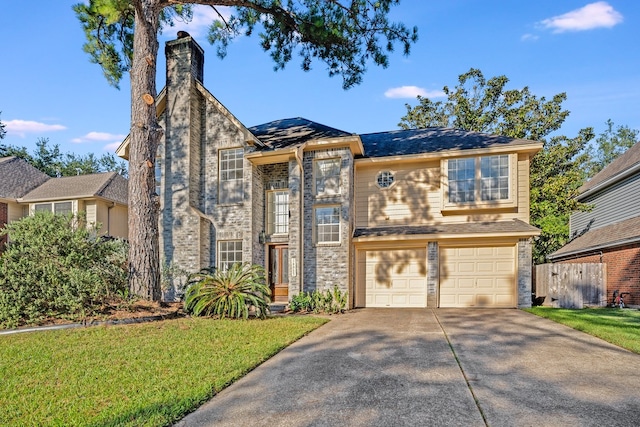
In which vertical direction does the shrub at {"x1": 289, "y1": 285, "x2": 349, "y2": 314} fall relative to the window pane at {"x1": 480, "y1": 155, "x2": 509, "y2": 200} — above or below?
below

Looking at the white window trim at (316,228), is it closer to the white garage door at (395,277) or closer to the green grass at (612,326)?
the white garage door at (395,277)

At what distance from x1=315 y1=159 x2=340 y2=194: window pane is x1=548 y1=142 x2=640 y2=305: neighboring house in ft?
31.2

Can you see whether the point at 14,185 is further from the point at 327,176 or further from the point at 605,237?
the point at 605,237

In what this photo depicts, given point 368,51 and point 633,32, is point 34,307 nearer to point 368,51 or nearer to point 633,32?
point 368,51

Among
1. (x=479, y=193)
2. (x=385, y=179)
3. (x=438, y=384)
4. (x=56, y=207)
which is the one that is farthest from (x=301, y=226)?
(x=56, y=207)

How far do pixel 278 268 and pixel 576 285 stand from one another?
32.2 ft

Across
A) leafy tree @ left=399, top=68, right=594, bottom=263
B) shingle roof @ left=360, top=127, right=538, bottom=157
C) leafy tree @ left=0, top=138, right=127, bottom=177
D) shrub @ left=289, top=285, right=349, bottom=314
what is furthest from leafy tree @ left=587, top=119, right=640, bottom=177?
leafy tree @ left=0, top=138, right=127, bottom=177

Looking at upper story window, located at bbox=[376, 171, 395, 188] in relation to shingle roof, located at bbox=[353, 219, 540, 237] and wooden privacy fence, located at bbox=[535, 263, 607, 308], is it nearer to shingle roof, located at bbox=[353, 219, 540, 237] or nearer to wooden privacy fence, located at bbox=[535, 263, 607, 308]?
shingle roof, located at bbox=[353, 219, 540, 237]

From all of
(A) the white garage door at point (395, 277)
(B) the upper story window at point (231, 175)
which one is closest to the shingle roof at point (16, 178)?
(B) the upper story window at point (231, 175)

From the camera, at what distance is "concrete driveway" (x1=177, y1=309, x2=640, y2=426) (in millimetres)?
3154

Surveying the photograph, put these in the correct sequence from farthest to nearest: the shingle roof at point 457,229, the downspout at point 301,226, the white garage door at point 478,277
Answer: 1. the downspout at point 301,226
2. the white garage door at point 478,277
3. the shingle roof at point 457,229

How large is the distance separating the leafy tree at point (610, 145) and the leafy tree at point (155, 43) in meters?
38.0

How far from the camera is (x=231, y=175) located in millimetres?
12305

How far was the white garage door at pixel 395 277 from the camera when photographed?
1127 centimetres
